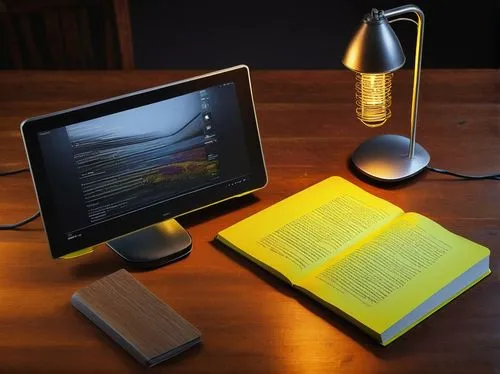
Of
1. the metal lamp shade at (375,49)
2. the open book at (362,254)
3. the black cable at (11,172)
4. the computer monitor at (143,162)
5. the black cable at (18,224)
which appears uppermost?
the metal lamp shade at (375,49)

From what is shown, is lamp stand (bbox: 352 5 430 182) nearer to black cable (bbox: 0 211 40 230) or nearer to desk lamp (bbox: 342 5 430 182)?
desk lamp (bbox: 342 5 430 182)

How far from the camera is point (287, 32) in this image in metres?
2.86

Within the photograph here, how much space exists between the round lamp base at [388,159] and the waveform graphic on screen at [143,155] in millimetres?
321

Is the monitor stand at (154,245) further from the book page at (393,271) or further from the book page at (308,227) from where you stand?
the book page at (393,271)

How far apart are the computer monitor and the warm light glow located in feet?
0.78

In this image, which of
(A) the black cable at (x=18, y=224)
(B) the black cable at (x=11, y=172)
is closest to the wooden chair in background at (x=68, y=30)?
(B) the black cable at (x=11, y=172)

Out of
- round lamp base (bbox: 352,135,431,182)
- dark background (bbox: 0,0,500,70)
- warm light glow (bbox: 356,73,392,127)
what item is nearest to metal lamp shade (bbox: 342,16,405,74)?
warm light glow (bbox: 356,73,392,127)

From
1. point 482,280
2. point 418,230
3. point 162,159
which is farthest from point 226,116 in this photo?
point 482,280

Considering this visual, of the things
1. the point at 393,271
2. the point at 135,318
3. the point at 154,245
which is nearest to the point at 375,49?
the point at 393,271

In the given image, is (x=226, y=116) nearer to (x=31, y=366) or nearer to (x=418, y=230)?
(x=418, y=230)

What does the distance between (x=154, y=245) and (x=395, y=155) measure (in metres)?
0.51

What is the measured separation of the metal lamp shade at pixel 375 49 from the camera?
57.9 inches

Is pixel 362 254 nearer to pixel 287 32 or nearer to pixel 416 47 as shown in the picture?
pixel 416 47

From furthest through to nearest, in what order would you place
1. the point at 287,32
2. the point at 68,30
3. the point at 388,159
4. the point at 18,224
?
the point at 287,32 < the point at 68,30 < the point at 388,159 < the point at 18,224
